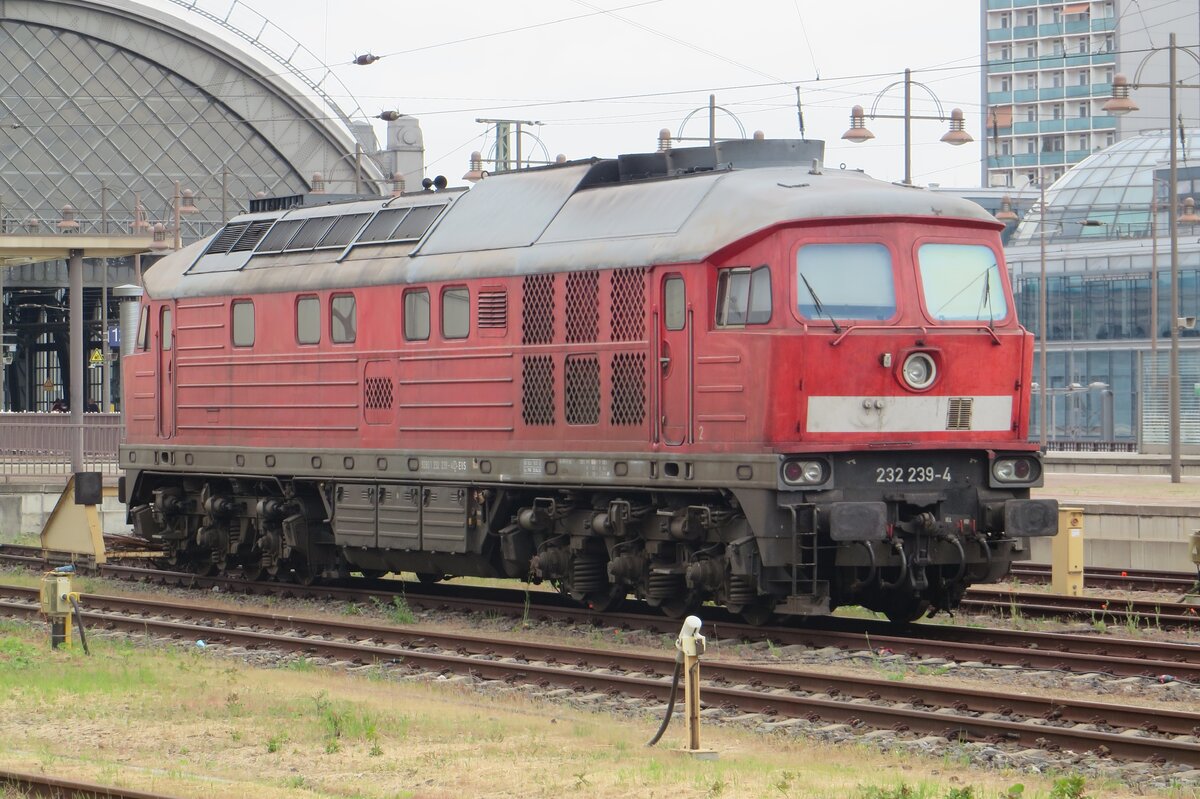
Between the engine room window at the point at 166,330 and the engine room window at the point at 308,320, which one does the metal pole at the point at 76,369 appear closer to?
the engine room window at the point at 166,330

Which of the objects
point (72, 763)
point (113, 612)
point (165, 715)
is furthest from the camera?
point (113, 612)

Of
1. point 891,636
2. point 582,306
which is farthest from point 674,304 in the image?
point 891,636

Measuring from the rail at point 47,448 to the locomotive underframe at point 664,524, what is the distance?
13.9 m

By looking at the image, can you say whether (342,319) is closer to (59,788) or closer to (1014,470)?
(1014,470)

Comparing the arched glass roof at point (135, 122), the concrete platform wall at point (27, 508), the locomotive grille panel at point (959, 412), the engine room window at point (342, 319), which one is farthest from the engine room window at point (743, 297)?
the arched glass roof at point (135, 122)

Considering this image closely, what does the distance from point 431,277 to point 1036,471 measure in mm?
7021

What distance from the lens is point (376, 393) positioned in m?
20.6

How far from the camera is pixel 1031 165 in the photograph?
15962 centimetres

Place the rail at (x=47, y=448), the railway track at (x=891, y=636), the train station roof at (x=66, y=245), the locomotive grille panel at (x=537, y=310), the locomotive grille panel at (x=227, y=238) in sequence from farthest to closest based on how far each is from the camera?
Answer: the rail at (x=47, y=448) < the train station roof at (x=66, y=245) < the locomotive grille panel at (x=227, y=238) < the locomotive grille panel at (x=537, y=310) < the railway track at (x=891, y=636)

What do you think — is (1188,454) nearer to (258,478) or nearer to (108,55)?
(258,478)

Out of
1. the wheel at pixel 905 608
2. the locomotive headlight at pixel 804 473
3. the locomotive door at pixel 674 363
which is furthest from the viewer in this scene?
the wheel at pixel 905 608

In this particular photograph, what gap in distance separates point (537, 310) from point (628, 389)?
161cm

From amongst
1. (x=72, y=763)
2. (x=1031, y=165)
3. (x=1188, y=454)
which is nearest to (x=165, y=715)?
(x=72, y=763)

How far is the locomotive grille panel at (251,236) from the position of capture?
23.2 meters
